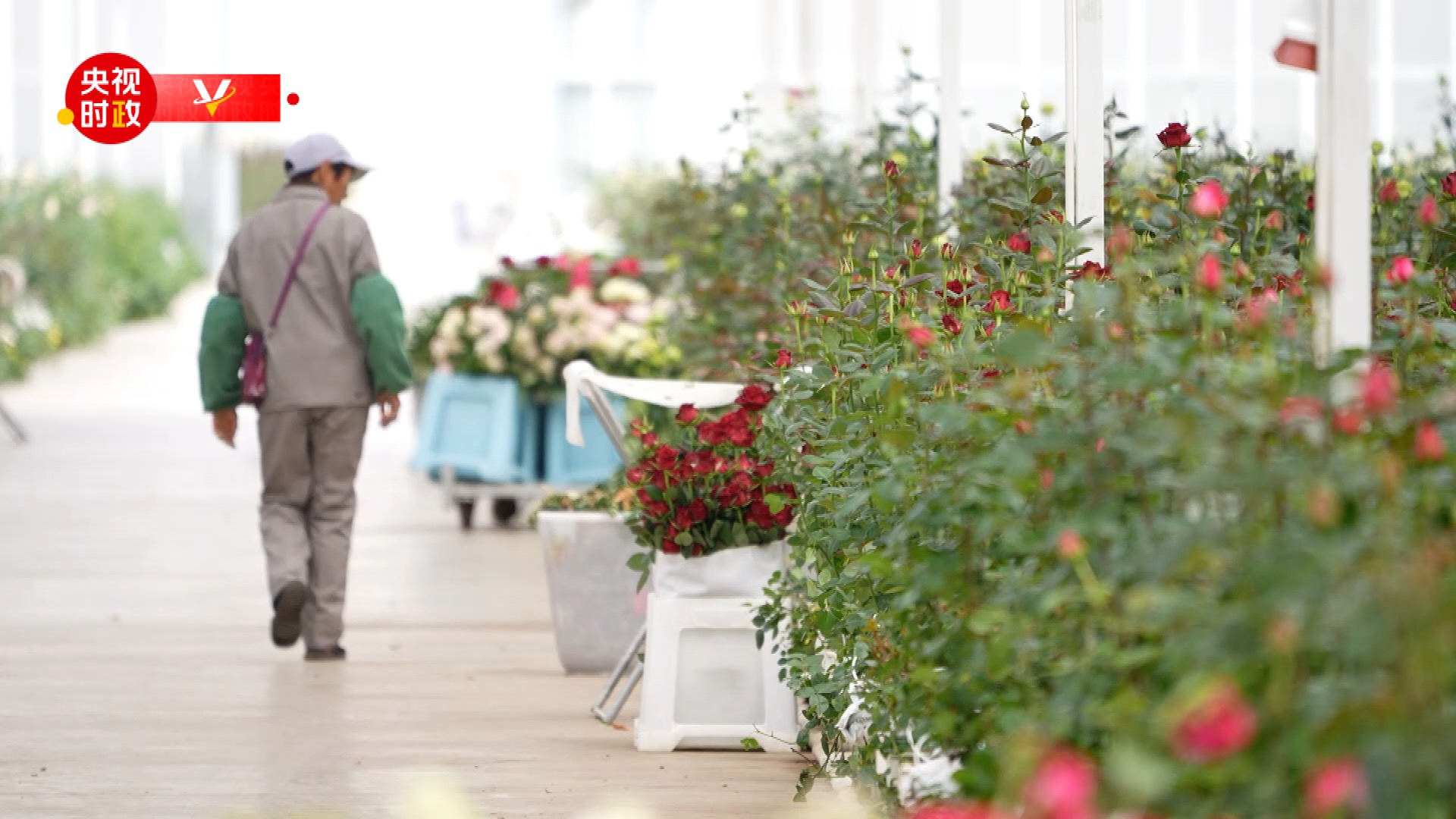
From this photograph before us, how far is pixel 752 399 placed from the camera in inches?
185

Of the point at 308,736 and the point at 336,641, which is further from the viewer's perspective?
the point at 336,641

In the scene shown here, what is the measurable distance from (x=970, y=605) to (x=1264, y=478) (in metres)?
0.87

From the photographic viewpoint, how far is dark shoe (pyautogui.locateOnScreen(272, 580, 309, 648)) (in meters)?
6.28

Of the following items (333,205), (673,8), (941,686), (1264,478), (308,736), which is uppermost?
(673,8)

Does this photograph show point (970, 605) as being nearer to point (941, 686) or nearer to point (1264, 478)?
point (941, 686)

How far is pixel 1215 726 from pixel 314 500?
499 cm

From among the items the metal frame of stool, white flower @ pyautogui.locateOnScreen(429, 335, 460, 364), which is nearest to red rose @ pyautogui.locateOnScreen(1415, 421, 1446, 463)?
white flower @ pyautogui.locateOnScreen(429, 335, 460, 364)

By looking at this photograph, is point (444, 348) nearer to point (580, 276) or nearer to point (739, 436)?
point (580, 276)

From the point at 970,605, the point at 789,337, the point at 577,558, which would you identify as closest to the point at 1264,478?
the point at 970,605

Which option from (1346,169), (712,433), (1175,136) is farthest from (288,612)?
(1346,169)

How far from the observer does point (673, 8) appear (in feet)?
90.6

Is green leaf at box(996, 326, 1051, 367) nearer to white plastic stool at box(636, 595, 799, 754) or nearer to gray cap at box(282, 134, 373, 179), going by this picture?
white plastic stool at box(636, 595, 799, 754)

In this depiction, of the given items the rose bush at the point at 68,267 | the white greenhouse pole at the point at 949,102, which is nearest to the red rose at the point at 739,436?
the white greenhouse pole at the point at 949,102

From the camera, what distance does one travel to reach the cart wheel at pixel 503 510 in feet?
32.9
